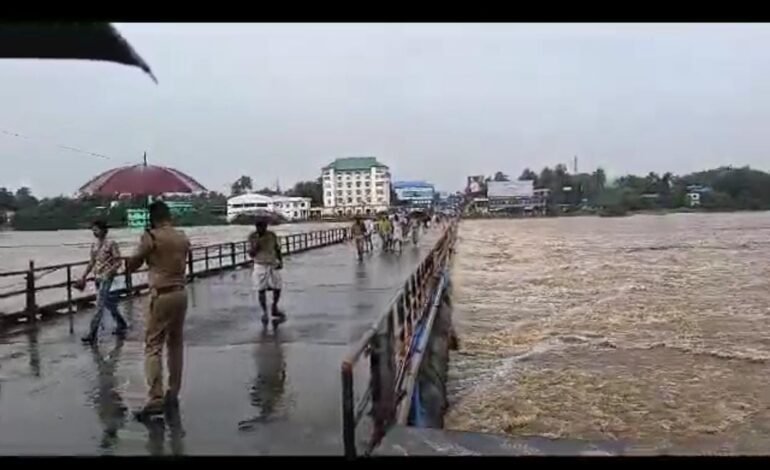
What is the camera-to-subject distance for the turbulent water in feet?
36.4

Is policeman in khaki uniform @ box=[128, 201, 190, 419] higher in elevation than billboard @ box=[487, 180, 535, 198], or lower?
lower

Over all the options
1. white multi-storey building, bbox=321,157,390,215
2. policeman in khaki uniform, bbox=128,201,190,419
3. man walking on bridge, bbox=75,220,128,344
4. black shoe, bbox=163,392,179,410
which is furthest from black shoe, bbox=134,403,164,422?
white multi-storey building, bbox=321,157,390,215

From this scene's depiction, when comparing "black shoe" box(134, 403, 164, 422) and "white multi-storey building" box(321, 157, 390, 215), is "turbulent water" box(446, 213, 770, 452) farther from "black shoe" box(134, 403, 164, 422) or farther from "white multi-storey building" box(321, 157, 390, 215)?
"white multi-storey building" box(321, 157, 390, 215)

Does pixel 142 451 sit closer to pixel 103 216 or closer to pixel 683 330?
pixel 103 216

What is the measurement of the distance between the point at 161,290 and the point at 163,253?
27cm

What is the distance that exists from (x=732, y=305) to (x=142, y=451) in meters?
22.8

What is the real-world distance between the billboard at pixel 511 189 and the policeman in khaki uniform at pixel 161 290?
12172cm

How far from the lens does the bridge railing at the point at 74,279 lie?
12.2 metres

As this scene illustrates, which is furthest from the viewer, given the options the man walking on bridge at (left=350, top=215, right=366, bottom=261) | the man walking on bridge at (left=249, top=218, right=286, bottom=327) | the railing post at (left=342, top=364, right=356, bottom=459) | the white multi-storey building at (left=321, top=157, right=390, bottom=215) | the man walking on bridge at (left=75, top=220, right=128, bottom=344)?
the white multi-storey building at (left=321, top=157, right=390, bottom=215)

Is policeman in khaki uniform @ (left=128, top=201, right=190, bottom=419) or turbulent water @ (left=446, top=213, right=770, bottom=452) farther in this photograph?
turbulent water @ (left=446, top=213, right=770, bottom=452)

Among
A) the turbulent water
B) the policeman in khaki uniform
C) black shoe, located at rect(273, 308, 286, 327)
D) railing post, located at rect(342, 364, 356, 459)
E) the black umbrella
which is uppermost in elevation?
the black umbrella

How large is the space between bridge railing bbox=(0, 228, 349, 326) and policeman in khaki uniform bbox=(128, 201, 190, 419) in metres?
1.06

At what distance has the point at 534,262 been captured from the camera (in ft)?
153

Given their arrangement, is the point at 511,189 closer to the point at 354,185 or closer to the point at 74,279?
the point at 354,185
